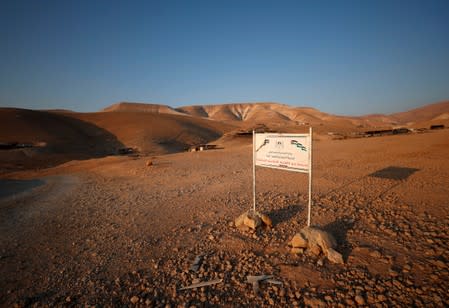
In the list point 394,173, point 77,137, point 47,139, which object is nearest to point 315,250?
point 394,173

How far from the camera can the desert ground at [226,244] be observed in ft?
9.81

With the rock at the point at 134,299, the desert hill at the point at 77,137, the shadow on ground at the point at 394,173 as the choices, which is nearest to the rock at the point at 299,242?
the rock at the point at 134,299

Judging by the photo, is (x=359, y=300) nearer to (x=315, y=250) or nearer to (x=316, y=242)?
(x=315, y=250)

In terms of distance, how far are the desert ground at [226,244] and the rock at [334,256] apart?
0.08 meters

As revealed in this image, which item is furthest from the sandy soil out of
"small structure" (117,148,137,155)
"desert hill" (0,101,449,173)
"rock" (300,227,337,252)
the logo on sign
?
"small structure" (117,148,137,155)

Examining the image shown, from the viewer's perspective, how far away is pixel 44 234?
202 inches

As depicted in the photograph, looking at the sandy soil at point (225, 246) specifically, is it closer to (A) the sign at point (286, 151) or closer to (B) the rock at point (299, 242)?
(B) the rock at point (299, 242)

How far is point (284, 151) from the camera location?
4594 millimetres

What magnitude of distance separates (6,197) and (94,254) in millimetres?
7690

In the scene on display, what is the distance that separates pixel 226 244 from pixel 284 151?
226 centimetres

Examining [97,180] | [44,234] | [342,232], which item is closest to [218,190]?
[342,232]

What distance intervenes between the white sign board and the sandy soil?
4.71 ft

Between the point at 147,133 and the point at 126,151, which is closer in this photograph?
the point at 126,151

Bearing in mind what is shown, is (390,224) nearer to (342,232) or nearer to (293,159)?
(342,232)
